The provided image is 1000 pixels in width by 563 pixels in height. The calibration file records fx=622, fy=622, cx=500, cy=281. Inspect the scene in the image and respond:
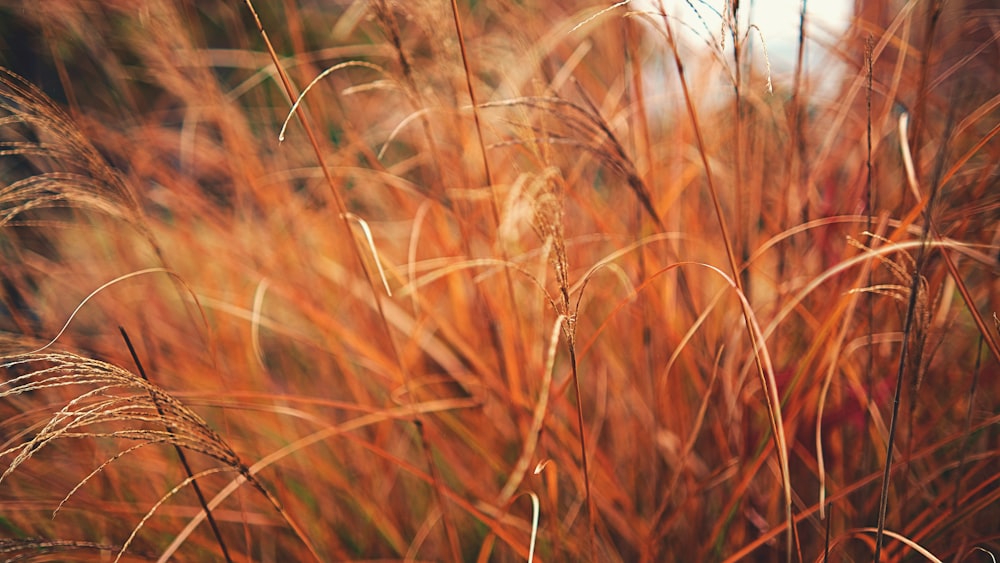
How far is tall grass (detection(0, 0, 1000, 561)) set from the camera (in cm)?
63

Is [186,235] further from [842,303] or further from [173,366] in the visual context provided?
[842,303]

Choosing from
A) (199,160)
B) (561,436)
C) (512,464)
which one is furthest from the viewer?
(199,160)

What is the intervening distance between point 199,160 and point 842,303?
1549 mm

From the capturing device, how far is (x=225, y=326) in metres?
1.26

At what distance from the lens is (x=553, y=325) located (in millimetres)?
1052

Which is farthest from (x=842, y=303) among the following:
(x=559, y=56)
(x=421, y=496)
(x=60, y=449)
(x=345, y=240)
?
(x=559, y=56)

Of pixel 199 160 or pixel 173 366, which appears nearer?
pixel 173 366

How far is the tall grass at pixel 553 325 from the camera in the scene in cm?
63

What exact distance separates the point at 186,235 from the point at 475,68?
0.65 metres

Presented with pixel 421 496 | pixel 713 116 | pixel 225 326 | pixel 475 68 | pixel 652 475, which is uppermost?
pixel 475 68

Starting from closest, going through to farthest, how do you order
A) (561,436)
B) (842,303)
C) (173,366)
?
(842,303)
(561,436)
(173,366)

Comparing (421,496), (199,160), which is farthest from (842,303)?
(199,160)

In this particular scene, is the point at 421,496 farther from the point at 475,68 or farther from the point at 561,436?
the point at 475,68

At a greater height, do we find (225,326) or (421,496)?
(225,326)
